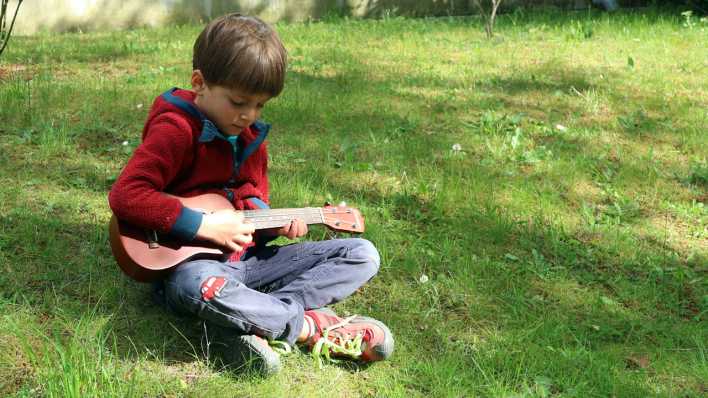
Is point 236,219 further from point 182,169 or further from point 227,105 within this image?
point 227,105

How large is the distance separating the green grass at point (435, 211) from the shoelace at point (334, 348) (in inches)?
2.4

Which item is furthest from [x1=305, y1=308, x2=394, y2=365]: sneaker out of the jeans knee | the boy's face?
the boy's face

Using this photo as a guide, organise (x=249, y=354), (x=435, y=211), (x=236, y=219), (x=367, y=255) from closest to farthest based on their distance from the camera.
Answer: (x=249, y=354), (x=236, y=219), (x=367, y=255), (x=435, y=211)

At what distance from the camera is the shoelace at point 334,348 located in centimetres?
300

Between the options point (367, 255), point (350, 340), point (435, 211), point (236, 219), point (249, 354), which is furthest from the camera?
point (435, 211)

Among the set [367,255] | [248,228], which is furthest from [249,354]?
[367,255]

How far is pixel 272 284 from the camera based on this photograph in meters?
3.24

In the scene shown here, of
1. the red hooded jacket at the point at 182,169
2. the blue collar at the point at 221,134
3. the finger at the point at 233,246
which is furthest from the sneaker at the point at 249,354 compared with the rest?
the blue collar at the point at 221,134

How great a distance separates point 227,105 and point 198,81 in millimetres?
152

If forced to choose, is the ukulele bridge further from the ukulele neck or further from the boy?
the ukulele neck

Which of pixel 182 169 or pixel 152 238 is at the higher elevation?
pixel 182 169

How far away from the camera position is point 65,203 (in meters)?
4.05

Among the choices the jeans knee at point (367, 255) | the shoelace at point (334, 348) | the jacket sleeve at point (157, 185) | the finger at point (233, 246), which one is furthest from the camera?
the jeans knee at point (367, 255)

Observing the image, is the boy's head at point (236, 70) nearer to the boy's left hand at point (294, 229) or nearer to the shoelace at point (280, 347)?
the boy's left hand at point (294, 229)
